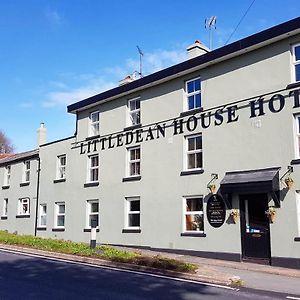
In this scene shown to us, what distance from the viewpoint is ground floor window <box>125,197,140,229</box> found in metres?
20.1

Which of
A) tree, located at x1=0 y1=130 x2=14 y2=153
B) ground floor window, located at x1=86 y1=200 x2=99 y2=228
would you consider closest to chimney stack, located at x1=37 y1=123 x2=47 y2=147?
ground floor window, located at x1=86 y1=200 x2=99 y2=228

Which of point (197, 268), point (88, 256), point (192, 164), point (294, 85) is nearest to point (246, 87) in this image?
point (294, 85)

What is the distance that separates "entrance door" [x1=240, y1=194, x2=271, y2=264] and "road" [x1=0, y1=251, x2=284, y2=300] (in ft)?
16.7

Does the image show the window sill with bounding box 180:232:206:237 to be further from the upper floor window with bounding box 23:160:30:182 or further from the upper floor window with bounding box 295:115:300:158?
the upper floor window with bounding box 23:160:30:182

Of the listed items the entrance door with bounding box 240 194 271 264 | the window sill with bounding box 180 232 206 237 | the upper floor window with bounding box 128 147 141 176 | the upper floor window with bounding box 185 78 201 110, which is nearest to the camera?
the entrance door with bounding box 240 194 271 264

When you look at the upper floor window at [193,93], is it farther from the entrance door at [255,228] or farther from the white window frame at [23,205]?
the white window frame at [23,205]

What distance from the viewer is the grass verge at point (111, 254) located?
12.7 metres

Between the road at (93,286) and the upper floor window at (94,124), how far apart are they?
1118 centimetres

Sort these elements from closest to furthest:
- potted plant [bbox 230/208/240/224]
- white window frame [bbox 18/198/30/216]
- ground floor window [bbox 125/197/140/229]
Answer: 1. potted plant [bbox 230/208/240/224]
2. ground floor window [bbox 125/197/140/229]
3. white window frame [bbox 18/198/30/216]

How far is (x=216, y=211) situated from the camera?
54.1ft

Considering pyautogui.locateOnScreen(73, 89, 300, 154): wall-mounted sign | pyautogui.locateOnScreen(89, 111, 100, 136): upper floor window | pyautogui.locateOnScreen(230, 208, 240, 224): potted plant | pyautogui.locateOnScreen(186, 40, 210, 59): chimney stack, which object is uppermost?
pyautogui.locateOnScreen(186, 40, 210, 59): chimney stack

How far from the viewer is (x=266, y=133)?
1541 centimetres

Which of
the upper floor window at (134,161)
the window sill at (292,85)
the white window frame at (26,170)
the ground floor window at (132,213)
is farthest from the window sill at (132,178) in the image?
the white window frame at (26,170)

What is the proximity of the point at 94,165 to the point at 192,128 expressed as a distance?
7.21 m
